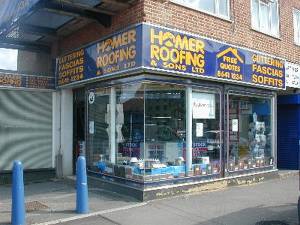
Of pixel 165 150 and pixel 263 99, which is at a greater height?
pixel 263 99

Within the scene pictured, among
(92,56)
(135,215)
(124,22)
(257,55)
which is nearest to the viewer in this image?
(135,215)

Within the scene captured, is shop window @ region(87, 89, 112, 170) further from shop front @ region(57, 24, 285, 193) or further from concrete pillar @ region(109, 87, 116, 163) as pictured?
concrete pillar @ region(109, 87, 116, 163)

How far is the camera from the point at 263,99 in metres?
12.4

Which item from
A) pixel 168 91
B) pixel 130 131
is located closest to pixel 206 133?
pixel 168 91

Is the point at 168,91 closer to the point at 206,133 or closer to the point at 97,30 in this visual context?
the point at 206,133

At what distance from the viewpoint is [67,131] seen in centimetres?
1208

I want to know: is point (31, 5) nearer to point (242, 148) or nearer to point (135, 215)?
point (135, 215)

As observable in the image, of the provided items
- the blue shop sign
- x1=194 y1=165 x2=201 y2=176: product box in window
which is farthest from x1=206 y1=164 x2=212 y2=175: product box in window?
the blue shop sign

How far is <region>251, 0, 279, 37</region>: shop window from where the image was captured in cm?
1226

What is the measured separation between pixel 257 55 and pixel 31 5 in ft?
19.6

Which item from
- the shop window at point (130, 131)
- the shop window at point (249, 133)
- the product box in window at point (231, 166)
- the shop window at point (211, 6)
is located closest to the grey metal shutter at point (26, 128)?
the shop window at point (130, 131)

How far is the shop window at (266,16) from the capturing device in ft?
40.2

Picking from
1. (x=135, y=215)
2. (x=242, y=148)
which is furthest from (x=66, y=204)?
(x=242, y=148)

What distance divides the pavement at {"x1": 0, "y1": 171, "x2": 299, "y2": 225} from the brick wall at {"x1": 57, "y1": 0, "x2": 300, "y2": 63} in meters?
3.56
